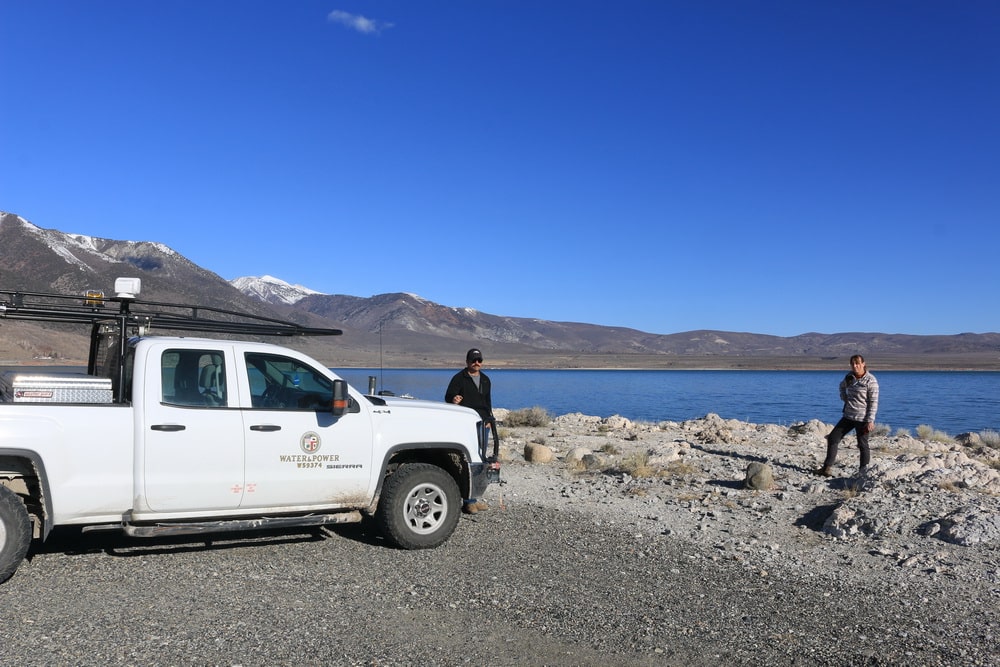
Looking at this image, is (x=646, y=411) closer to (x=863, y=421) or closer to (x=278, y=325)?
(x=863, y=421)

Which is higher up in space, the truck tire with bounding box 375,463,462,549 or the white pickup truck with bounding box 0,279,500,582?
the white pickup truck with bounding box 0,279,500,582

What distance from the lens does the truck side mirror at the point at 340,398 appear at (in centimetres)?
723

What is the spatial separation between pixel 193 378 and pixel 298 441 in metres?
1.03

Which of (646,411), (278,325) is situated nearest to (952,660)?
(278,325)

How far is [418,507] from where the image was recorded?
8.07 m

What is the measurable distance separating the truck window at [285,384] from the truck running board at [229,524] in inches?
38.1

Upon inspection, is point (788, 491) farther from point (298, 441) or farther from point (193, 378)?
point (193, 378)

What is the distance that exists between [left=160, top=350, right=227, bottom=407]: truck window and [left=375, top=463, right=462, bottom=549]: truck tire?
1.78m

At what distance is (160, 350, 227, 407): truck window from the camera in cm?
705

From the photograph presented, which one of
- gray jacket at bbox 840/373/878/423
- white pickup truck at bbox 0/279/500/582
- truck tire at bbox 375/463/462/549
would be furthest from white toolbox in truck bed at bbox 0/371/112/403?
gray jacket at bbox 840/373/878/423

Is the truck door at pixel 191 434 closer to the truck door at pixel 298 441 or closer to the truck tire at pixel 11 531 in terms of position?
the truck door at pixel 298 441

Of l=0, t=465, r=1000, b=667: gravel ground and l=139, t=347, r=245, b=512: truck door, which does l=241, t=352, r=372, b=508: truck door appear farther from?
l=0, t=465, r=1000, b=667: gravel ground

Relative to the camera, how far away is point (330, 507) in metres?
7.63

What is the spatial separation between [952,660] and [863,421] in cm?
757
